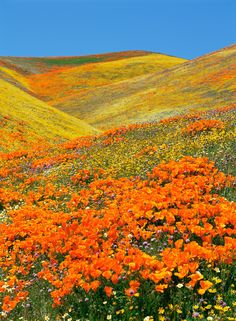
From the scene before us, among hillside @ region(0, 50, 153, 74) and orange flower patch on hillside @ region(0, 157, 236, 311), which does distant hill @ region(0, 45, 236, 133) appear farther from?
orange flower patch on hillside @ region(0, 157, 236, 311)

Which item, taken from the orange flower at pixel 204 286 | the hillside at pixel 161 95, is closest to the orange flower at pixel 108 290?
the orange flower at pixel 204 286

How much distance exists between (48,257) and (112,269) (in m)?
2.47

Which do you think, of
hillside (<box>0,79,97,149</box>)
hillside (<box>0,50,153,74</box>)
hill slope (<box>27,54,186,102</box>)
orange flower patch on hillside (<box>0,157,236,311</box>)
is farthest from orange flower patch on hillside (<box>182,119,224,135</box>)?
hillside (<box>0,50,153,74</box>)

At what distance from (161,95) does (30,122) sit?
32.2 m

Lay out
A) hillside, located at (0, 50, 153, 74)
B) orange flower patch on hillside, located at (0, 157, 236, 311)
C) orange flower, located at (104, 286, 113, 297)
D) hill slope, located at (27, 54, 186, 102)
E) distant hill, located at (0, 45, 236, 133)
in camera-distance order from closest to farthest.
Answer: orange flower, located at (104, 286, 113, 297) < orange flower patch on hillside, located at (0, 157, 236, 311) < distant hill, located at (0, 45, 236, 133) < hill slope, located at (27, 54, 186, 102) < hillside, located at (0, 50, 153, 74)

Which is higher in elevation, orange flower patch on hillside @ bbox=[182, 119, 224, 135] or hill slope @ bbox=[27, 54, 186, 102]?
hill slope @ bbox=[27, 54, 186, 102]

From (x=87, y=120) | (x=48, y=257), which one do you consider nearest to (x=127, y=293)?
(x=48, y=257)

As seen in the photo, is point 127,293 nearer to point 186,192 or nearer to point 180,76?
point 186,192

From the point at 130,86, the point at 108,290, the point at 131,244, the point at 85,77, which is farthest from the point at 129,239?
the point at 85,77

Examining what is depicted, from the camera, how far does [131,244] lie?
741 cm

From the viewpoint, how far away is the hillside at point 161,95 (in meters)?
57.9

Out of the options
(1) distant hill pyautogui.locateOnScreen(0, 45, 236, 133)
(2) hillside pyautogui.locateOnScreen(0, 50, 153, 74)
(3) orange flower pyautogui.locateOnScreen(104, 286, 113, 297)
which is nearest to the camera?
(3) orange flower pyautogui.locateOnScreen(104, 286, 113, 297)

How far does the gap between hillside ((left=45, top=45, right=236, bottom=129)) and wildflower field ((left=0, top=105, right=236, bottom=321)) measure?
40.0 m

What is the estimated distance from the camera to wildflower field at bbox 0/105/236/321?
5.61 m
